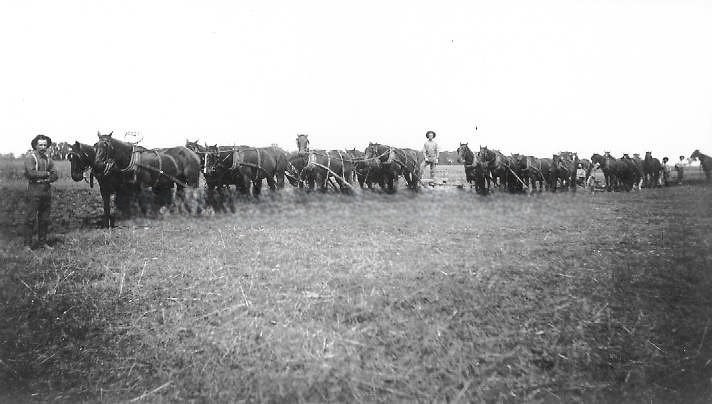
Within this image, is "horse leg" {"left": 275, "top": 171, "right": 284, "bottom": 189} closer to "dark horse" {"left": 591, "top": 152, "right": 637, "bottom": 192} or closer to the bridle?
the bridle

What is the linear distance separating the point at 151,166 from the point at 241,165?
275 cm

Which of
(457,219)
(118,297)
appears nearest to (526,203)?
(457,219)

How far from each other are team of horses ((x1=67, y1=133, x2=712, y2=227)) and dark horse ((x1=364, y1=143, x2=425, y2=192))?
0.04 m

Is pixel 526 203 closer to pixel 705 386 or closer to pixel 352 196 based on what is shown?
pixel 352 196

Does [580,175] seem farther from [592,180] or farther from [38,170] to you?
[38,170]

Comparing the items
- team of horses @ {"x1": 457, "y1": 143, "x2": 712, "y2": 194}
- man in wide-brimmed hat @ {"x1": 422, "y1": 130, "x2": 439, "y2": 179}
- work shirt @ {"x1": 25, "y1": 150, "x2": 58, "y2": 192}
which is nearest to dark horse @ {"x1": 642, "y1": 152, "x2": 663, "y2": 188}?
team of horses @ {"x1": 457, "y1": 143, "x2": 712, "y2": 194}

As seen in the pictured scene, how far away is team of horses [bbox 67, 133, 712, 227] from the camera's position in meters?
10.2

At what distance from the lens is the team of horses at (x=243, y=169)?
1023 cm

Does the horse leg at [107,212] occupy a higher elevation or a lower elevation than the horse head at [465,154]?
lower

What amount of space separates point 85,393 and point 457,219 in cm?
841

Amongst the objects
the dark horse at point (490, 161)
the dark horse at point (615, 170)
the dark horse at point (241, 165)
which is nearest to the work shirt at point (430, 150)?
the dark horse at point (490, 161)

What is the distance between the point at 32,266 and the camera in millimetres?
6695

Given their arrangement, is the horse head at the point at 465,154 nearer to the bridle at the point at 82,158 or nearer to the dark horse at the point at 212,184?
the dark horse at the point at 212,184

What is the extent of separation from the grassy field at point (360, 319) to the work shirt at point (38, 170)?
1.18m
